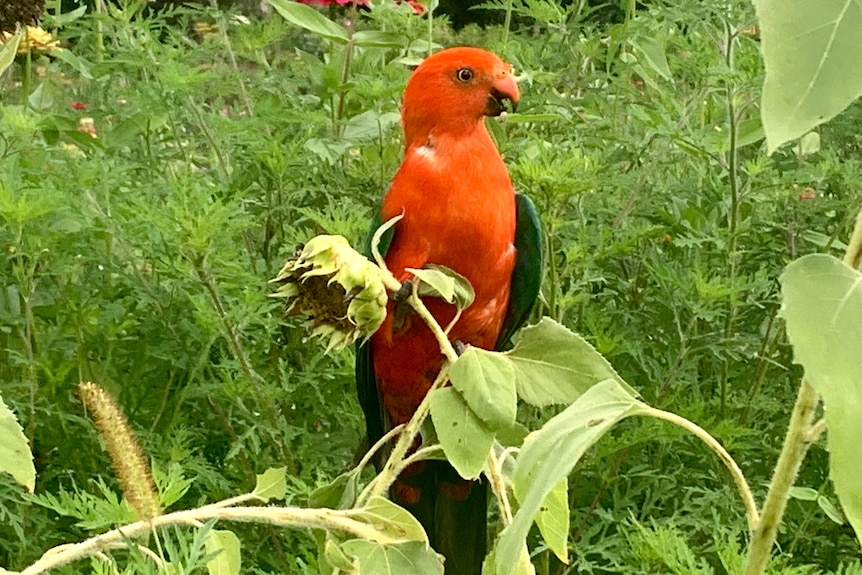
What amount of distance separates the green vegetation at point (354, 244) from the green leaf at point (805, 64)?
0.47 m

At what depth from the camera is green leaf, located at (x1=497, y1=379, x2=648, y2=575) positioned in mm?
267

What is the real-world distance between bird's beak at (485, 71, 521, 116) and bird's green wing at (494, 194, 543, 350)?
0.27 ft

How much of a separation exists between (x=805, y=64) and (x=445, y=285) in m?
0.19

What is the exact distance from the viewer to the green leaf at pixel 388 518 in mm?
379

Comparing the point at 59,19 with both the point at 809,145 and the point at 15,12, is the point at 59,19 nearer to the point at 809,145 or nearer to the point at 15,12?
the point at 15,12

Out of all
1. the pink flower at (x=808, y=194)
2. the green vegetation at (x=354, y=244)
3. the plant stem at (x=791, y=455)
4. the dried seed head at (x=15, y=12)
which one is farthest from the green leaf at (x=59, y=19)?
the plant stem at (x=791, y=455)

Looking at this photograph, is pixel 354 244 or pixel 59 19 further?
pixel 59 19

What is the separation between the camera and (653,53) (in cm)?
110

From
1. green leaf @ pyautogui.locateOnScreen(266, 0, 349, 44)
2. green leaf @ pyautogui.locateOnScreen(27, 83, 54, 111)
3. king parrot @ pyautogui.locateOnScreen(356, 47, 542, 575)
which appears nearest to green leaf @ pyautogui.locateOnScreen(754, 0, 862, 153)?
king parrot @ pyautogui.locateOnScreen(356, 47, 542, 575)

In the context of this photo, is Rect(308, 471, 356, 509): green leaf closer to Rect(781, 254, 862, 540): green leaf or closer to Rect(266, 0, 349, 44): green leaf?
Rect(781, 254, 862, 540): green leaf

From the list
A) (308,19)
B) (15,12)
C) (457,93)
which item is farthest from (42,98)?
(457,93)

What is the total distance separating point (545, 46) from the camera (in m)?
1.24

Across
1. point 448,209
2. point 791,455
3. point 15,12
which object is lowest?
point 448,209

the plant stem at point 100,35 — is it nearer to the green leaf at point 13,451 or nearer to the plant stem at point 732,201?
the plant stem at point 732,201
